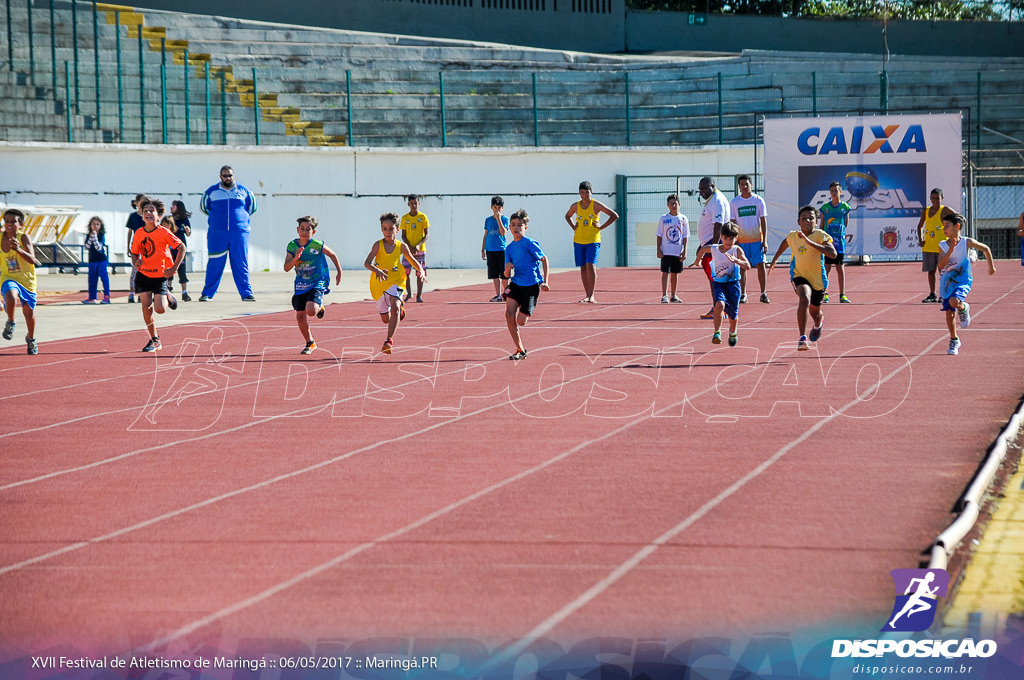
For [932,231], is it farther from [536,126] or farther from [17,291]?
[536,126]

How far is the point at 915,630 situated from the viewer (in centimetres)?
539

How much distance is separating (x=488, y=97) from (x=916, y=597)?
1366 inches

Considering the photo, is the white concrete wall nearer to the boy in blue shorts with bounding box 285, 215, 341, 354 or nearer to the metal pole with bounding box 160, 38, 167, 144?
the metal pole with bounding box 160, 38, 167, 144

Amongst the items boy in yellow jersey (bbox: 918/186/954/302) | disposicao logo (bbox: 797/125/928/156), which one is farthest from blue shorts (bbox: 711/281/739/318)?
disposicao logo (bbox: 797/125/928/156)

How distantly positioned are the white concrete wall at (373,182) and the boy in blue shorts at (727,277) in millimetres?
20758

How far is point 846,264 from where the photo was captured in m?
32.8

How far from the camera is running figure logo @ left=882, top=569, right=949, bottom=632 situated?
5.43 metres

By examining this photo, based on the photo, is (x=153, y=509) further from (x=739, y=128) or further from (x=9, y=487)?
(x=739, y=128)

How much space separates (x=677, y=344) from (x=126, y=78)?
2483 cm

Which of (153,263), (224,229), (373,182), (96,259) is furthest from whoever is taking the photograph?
(373,182)

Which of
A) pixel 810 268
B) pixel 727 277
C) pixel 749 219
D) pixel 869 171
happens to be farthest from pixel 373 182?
pixel 810 268

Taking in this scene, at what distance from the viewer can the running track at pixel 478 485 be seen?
228 inches

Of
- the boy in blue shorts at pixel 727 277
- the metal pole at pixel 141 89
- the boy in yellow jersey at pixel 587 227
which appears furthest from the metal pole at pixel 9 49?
the boy in blue shorts at pixel 727 277

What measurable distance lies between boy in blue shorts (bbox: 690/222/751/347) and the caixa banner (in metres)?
17.2
